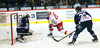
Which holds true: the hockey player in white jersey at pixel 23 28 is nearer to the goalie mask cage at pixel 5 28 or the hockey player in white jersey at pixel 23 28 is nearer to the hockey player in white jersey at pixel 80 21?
the goalie mask cage at pixel 5 28

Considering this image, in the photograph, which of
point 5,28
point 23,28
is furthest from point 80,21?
point 5,28

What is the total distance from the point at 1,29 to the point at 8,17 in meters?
0.44

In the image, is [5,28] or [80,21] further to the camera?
[5,28]

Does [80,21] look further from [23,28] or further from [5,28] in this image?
[5,28]

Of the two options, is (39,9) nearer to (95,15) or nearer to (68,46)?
(95,15)

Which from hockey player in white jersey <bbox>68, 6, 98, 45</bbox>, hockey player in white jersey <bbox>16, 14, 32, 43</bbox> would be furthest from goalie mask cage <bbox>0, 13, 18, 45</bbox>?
hockey player in white jersey <bbox>68, 6, 98, 45</bbox>

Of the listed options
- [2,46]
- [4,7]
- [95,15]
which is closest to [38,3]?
[4,7]

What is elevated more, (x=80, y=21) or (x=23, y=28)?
(x=80, y=21)

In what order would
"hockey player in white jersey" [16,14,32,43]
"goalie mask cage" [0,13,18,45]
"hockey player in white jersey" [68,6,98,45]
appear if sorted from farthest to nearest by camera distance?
"hockey player in white jersey" [16,14,32,43]
"goalie mask cage" [0,13,18,45]
"hockey player in white jersey" [68,6,98,45]

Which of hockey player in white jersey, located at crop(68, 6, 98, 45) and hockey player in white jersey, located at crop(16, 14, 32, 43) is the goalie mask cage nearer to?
hockey player in white jersey, located at crop(16, 14, 32, 43)

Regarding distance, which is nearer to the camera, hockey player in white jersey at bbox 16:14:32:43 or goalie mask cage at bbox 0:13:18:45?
goalie mask cage at bbox 0:13:18:45

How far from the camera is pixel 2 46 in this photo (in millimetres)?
4359

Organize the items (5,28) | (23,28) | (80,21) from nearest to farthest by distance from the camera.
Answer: (80,21) < (5,28) < (23,28)

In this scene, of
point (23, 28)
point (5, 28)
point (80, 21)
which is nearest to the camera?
point (80, 21)
